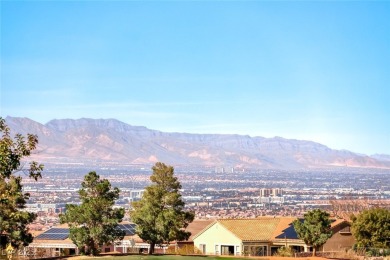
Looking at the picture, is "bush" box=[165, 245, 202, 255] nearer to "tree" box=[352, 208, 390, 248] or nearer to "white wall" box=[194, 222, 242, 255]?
"white wall" box=[194, 222, 242, 255]

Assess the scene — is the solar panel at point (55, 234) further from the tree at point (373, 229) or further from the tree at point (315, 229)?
the tree at point (373, 229)

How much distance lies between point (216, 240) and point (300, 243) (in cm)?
778

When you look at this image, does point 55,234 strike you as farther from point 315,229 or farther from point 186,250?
point 315,229

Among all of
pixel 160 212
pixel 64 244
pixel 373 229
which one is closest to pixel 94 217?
pixel 160 212

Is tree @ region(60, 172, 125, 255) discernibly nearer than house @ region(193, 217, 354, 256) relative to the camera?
Yes

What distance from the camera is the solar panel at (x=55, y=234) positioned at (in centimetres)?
6216

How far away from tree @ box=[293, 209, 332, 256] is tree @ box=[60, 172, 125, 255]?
40.5ft

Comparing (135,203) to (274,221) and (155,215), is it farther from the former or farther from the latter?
(274,221)

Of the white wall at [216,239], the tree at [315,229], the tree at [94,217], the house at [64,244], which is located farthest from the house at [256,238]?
the tree at [94,217]

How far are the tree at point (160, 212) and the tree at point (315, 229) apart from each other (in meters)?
8.15

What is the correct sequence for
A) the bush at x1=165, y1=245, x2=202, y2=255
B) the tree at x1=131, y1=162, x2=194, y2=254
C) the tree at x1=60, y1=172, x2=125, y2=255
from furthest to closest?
the bush at x1=165, y1=245, x2=202, y2=255, the tree at x1=131, y1=162, x2=194, y2=254, the tree at x1=60, y1=172, x2=125, y2=255

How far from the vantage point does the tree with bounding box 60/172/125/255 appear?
4478cm

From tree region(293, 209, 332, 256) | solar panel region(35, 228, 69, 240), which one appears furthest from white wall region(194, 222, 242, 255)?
solar panel region(35, 228, 69, 240)

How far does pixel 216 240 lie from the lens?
57.3 m
